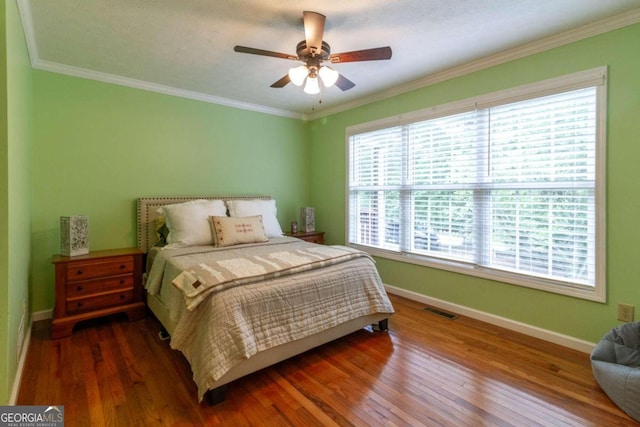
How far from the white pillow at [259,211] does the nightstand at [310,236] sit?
53 cm

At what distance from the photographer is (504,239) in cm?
276

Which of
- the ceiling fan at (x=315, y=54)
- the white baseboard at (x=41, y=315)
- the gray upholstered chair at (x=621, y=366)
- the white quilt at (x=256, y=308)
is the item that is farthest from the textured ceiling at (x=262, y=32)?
the white baseboard at (x=41, y=315)

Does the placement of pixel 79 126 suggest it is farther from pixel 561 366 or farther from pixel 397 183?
pixel 561 366

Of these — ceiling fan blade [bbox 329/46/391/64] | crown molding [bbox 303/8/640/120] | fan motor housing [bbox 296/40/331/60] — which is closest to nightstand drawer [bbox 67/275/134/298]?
fan motor housing [bbox 296/40/331/60]

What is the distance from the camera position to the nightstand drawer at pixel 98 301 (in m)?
2.63

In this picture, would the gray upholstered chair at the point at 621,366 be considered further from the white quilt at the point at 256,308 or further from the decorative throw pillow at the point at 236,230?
the decorative throw pillow at the point at 236,230

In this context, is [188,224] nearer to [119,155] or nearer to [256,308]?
[119,155]

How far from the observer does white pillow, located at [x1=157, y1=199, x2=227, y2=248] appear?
301 centimetres

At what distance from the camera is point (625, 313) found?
216 cm

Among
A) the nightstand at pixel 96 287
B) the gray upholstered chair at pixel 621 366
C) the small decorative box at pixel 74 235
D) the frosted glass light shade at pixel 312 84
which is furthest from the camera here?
the small decorative box at pixel 74 235

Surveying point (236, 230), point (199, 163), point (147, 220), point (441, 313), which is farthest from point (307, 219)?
point (441, 313)

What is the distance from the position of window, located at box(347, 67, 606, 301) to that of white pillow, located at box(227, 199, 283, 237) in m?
1.31

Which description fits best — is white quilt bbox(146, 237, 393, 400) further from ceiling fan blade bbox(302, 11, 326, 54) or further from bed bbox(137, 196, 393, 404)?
ceiling fan blade bbox(302, 11, 326, 54)

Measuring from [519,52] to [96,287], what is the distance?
418cm
